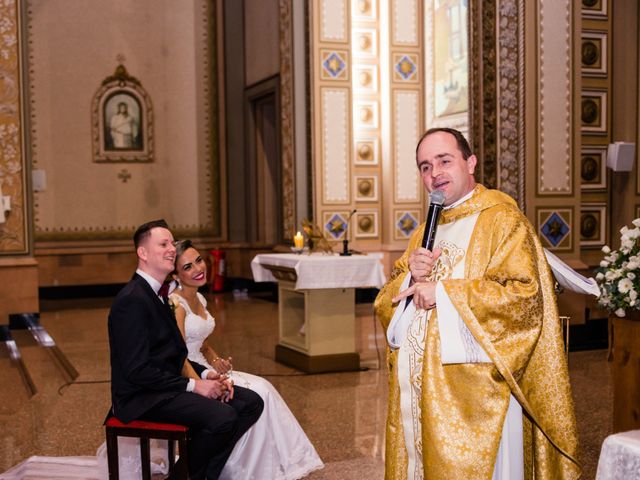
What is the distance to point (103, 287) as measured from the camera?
537 inches

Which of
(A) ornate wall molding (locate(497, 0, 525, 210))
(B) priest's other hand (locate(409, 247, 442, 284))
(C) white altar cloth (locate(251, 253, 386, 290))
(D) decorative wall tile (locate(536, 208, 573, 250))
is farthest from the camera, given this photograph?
(D) decorative wall tile (locate(536, 208, 573, 250))

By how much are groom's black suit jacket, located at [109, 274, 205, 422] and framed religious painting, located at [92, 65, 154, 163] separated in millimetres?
10962

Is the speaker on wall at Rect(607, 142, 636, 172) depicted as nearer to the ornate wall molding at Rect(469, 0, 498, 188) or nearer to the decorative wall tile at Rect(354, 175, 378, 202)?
the ornate wall molding at Rect(469, 0, 498, 188)

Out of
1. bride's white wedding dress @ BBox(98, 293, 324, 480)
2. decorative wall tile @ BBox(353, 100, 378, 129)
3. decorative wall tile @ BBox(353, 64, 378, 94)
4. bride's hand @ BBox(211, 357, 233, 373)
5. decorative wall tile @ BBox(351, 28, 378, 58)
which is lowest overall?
bride's white wedding dress @ BBox(98, 293, 324, 480)

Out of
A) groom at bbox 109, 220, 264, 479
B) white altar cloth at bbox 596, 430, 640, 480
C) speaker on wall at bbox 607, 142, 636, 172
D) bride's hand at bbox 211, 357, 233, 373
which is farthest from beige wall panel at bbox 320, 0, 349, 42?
white altar cloth at bbox 596, 430, 640, 480

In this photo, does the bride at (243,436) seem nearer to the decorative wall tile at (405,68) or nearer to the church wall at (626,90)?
the church wall at (626,90)

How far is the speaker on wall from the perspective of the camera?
8.02 metres

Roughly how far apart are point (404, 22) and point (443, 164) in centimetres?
951

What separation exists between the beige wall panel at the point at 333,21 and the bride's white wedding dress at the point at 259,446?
7597 millimetres

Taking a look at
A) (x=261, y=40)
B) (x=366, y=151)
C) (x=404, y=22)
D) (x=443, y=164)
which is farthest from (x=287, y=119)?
(x=443, y=164)

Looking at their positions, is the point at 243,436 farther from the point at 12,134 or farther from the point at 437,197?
the point at 12,134

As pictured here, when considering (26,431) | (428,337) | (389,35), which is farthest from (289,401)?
(389,35)

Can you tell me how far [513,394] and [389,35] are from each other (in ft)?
31.5

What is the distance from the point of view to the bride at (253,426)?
13.3 feet
